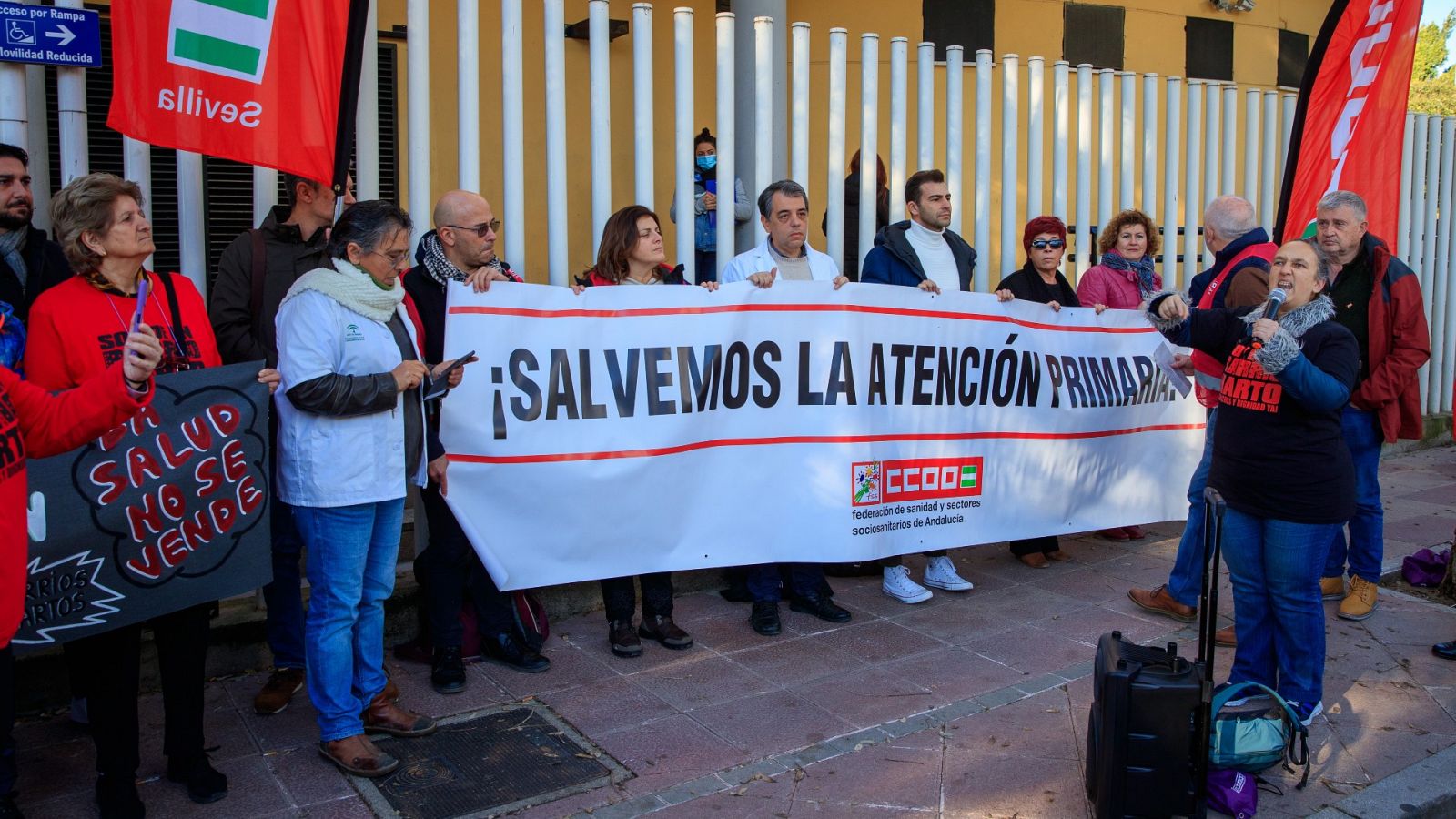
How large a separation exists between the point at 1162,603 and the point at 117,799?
4.56 meters

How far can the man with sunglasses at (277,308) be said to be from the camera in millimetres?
4375

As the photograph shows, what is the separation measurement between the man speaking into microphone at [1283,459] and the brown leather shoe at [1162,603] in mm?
1288

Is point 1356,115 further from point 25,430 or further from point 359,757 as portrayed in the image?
point 25,430

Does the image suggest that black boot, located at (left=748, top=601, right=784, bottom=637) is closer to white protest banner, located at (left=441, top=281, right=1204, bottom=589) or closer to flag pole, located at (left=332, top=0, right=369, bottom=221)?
white protest banner, located at (left=441, top=281, right=1204, bottom=589)

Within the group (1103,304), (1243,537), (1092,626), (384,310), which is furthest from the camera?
(1103,304)

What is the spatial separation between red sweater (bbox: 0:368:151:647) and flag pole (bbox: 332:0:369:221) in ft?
5.62

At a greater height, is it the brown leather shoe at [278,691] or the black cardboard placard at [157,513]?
the black cardboard placard at [157,513]

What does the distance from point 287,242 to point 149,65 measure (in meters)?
0.77

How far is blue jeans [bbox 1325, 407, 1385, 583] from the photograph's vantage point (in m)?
5.78

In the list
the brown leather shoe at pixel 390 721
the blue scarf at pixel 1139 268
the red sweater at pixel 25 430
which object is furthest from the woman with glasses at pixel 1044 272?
the red sweater at pixel 25 430

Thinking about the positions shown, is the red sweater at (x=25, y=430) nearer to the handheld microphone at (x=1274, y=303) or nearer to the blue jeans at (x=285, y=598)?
the blue jeans at (x=285, y=598)

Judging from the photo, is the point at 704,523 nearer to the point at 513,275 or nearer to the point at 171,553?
the point at 513,275

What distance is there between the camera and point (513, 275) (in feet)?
17.0

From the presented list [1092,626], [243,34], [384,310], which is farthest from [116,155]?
[1092,626]
